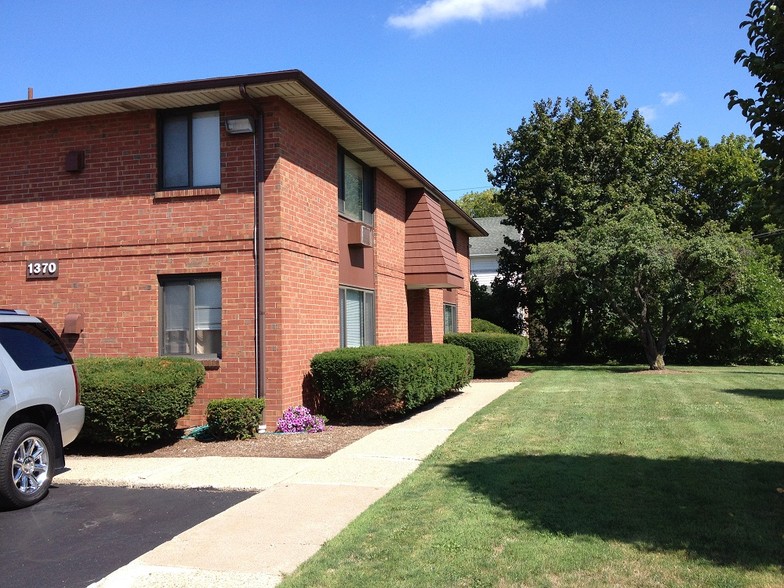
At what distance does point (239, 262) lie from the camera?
10719mm

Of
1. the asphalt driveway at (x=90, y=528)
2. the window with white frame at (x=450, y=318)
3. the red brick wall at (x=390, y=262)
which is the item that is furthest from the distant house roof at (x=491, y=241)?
the asphalt driveway at (x=90, y=528)

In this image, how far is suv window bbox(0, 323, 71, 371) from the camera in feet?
22.3

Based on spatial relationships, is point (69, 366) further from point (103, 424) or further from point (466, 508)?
point (466, 508)

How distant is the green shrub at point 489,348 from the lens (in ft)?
65.5

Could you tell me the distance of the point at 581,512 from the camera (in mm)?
5684

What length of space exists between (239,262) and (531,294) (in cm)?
2060

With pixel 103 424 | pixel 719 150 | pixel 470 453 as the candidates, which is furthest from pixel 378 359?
pixel 719 150

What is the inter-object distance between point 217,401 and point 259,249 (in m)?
2.37

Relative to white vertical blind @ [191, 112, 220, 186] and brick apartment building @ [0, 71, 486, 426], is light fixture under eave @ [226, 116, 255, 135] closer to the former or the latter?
brick apartment building @ [0, 71, 486, 426]

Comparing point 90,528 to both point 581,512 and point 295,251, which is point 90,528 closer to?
point 581,512

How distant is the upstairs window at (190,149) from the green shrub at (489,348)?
10.6 meters

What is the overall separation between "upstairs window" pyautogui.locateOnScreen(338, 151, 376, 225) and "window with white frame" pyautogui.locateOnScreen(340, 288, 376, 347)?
157 centimetres

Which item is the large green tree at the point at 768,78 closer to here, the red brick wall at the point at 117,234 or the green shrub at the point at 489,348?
the red brick wall at the point at 117,234

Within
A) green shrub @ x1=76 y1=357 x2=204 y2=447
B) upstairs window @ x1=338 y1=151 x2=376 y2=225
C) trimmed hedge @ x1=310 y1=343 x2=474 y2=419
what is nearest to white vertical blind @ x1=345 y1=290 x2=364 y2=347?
upstairs window @ x1=338 y1=151 x2=376 y2=225
